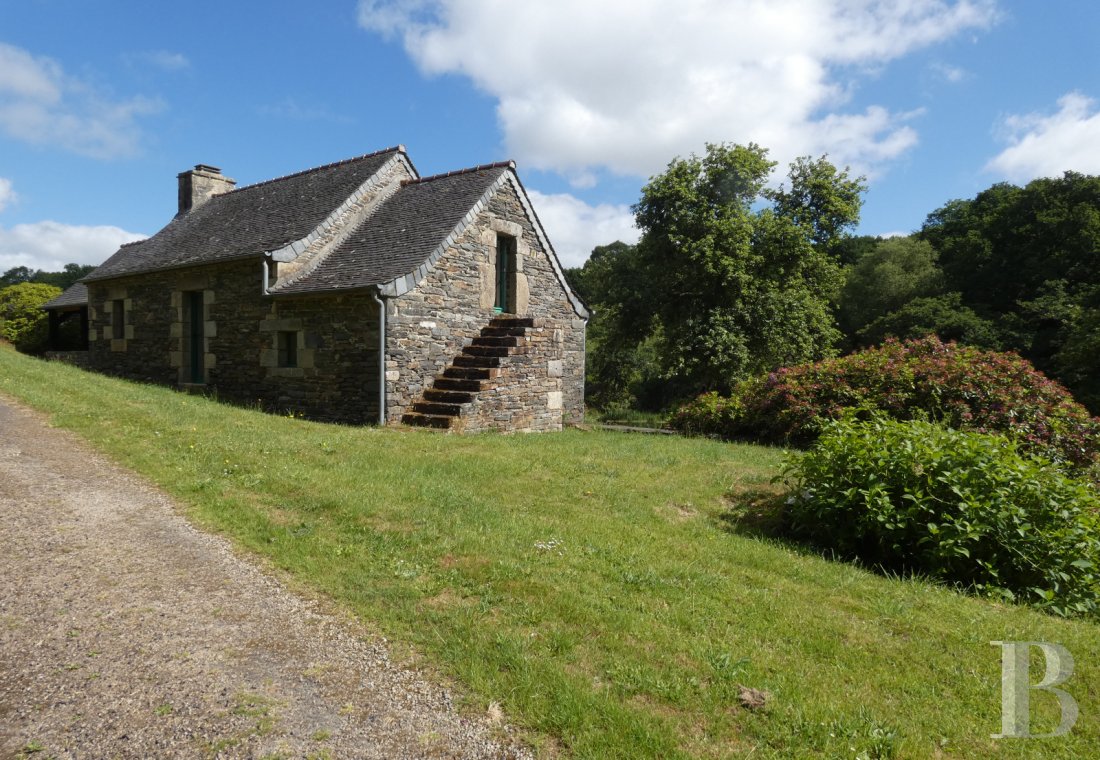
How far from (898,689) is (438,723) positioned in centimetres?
255

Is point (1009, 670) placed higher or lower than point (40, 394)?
lower

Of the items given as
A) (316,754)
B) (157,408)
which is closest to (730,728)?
(316,754)

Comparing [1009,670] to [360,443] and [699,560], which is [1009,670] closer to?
Answer: [699,560]

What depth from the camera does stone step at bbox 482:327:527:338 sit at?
1320 centimetres

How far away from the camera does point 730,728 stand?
9.81 ft

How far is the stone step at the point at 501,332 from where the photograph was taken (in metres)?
13.2

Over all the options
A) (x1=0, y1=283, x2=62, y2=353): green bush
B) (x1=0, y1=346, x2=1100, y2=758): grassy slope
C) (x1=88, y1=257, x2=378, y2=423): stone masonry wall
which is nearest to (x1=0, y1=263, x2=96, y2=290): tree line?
(x1=0, y1=283, x2=62, y2=353): green bush

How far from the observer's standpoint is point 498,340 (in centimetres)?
1310

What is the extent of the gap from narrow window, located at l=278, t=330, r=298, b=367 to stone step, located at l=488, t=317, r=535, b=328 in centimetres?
424

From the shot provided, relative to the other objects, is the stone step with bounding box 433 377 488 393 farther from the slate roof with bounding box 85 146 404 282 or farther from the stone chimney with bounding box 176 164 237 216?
the stone chimney with bounding box 176 164 237 216

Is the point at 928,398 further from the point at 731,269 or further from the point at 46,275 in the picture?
the point at 46,275

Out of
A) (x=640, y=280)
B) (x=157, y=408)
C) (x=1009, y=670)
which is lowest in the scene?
(x=1009, y=670)

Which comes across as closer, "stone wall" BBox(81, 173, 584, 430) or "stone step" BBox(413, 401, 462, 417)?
"stone step" BBox(413, 401, 462, 417)

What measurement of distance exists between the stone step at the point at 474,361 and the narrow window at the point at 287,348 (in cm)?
346
